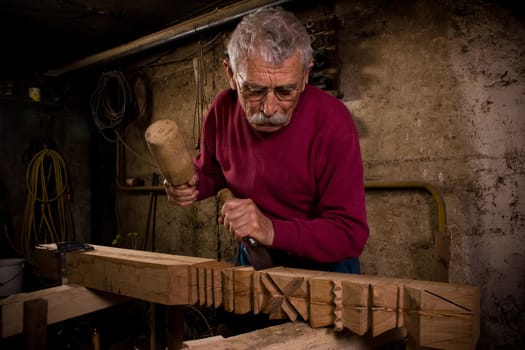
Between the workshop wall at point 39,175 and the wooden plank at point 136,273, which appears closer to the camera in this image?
the wooden plank at point 136,273

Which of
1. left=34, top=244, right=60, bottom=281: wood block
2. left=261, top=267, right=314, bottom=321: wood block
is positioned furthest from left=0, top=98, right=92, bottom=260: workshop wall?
left=261, top=267, right=314, bottom=321: wood block

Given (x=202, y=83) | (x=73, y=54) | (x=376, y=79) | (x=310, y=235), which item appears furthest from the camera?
(x=73, y=54)

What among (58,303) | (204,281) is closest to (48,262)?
(58,303)

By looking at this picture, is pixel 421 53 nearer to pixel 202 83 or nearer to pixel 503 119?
pixel 503 119

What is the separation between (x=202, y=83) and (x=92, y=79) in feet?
9.54

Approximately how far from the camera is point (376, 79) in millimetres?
3465

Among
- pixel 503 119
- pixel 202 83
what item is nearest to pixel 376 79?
pixel 503 119

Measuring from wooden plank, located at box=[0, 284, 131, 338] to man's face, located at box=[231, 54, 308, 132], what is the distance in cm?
109

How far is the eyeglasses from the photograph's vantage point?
5.61 feet

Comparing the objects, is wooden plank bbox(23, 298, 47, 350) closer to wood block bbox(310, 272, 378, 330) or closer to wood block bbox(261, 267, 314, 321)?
wood block bbox(261, 267, 314, 321)

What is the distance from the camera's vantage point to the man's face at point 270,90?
1.67 metres

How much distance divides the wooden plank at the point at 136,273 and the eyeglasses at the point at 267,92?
748 mm

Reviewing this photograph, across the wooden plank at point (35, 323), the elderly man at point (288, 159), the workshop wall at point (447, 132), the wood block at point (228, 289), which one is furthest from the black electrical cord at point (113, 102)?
the wood block at point (228, 289)

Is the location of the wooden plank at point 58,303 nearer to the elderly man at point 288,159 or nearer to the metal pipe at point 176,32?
the elderly man at point 288,159
